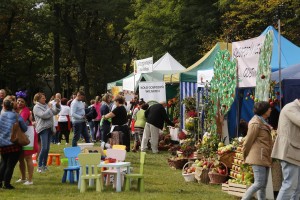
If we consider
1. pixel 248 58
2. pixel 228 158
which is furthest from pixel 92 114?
pixel 228 158

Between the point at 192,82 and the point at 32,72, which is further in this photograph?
the point at 32,72

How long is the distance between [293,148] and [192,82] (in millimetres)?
11646

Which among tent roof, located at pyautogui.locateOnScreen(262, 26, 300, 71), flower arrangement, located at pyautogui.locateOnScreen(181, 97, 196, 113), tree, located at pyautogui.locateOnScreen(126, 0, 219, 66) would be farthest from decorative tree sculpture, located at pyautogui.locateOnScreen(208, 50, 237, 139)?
tree, located at pyautogui.locateOnScreen(126, 0, 219, 66)

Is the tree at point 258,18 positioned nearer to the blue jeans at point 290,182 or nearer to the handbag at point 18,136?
the handbag at point 18,136

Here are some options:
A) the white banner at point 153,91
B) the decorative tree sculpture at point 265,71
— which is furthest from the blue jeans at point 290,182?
the white banner at point 153,91

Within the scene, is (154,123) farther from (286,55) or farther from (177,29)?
(177,29)

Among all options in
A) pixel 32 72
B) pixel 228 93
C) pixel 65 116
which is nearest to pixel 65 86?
pixel 32 72

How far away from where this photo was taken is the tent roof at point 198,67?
784 inches

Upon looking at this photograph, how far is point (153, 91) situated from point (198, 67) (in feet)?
5.57

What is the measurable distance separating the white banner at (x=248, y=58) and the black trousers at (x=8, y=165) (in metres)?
4.76

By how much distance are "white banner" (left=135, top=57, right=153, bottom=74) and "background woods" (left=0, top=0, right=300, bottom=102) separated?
967 centimetres

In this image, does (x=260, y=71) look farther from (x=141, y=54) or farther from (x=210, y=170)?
(x=141, y=54)

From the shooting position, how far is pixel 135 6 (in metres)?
47.7

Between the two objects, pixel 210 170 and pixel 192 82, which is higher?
pixel 192 82
